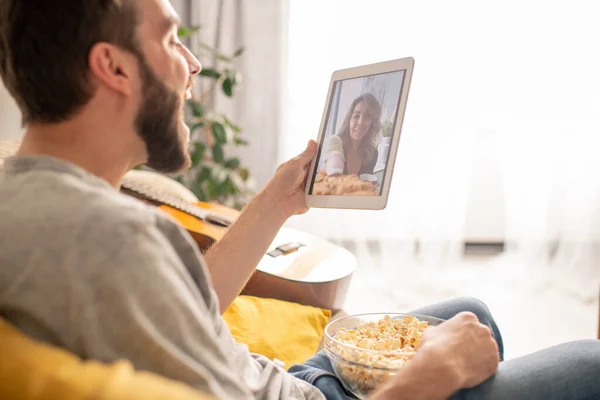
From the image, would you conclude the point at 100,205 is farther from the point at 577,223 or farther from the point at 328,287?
the point at 577,223

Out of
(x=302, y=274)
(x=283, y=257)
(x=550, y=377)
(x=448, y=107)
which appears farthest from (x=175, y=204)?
(x=448, y=107)

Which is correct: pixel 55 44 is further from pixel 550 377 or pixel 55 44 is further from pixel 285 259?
pixel 285 259

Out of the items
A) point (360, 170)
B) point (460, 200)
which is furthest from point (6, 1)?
point (460, 200)

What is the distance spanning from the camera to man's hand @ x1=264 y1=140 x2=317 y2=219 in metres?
1.18

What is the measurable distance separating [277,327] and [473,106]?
232 cm

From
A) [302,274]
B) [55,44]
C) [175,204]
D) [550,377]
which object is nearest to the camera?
[55,44]

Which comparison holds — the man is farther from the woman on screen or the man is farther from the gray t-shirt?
the woman on screen

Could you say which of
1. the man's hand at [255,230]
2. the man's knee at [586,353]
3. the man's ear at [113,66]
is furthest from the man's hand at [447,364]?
the man's ear at [113,66]

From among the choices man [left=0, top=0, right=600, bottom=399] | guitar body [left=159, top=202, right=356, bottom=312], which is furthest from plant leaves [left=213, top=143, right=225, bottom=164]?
man [left=0, top=0, right=600, bottom=399]

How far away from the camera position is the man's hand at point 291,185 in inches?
46.4

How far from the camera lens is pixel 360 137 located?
3.72 feet

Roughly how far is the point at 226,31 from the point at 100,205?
2.87 m

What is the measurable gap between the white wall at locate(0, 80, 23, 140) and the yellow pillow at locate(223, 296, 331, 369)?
1223 mm

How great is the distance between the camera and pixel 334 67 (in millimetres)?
3277
